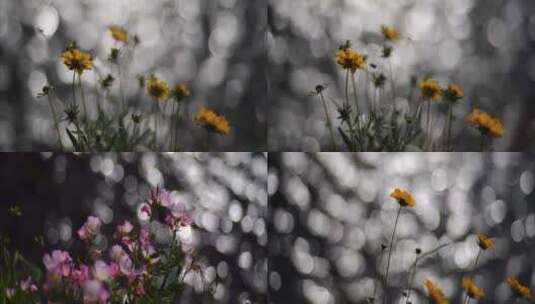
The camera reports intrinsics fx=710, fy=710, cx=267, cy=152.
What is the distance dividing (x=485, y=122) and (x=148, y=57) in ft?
2.20

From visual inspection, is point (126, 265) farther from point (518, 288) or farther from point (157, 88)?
point (518, 288)

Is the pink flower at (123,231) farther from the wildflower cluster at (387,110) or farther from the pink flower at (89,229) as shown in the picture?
the wildflower cluster at (387,110)

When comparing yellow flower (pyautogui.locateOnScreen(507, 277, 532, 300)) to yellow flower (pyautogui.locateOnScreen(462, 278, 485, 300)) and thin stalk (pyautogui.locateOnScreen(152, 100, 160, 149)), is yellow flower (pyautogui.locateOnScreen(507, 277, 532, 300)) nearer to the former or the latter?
yellow flower (pyautogui.locateOnScreen(462, 278, 485, 300))

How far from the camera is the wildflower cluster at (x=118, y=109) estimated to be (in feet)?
4.46

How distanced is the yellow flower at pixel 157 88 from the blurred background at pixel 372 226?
0.25m

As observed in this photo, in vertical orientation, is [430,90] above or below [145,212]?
above

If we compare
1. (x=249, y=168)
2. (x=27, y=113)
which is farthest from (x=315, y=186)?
(x=27, y=113)

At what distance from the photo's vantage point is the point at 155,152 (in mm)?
1383

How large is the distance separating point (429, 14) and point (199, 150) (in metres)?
0.53

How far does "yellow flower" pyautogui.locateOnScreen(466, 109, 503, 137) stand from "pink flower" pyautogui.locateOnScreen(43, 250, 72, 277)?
817 mm

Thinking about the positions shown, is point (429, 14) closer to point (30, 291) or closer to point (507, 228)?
point (507, 228)

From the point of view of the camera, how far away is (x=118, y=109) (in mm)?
1375

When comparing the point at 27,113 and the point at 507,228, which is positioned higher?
the point at 27,113

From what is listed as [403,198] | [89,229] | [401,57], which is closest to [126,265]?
[89,229]
